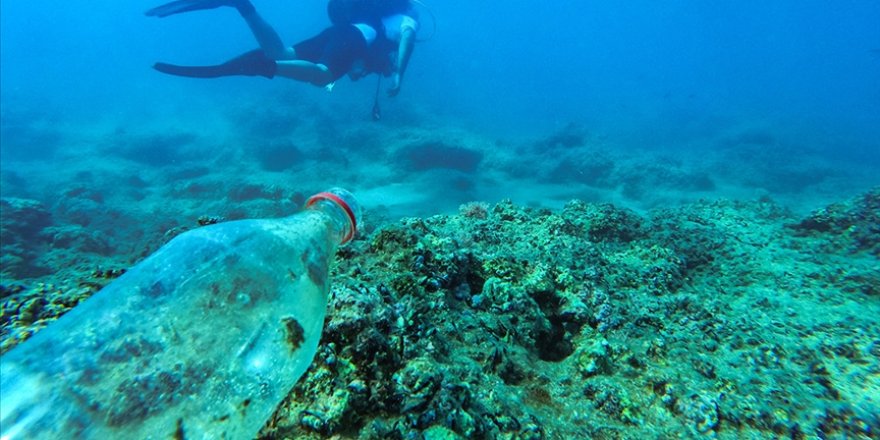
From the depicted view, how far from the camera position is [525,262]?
222 centimetres

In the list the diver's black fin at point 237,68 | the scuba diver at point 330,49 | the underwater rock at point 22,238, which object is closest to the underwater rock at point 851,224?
the scuba diver at point 330,49

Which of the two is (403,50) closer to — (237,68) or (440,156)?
(237,68)

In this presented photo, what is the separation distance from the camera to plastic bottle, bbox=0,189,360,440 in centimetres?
93

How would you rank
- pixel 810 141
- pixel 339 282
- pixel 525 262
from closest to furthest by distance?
pixel 339 282 < pixel 525 262 < pixel 810 141

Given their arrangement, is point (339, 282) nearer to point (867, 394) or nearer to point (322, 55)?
point (867, 394)

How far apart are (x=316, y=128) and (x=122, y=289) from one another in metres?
21.6

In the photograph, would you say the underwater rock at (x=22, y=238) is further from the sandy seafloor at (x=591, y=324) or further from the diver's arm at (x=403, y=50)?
the diver's arm at (x=403, y=50)

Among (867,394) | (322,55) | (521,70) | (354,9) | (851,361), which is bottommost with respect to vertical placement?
(867,394)

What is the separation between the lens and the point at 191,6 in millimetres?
10820

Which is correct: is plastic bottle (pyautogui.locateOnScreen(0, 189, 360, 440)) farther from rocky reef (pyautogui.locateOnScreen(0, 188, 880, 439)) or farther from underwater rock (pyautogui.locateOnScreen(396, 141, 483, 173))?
underwater rock (pyautogui.locateOnScreen(396, 141, 483, 173))

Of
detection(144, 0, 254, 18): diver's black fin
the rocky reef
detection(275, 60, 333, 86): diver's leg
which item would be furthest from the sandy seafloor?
detection(144, 0, 254, 18): diver's black fin

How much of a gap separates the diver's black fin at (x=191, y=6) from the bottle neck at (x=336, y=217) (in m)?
11.5

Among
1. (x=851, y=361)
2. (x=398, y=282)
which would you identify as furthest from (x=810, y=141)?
(x=398, y=282)

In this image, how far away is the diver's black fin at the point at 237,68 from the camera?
9.54m
